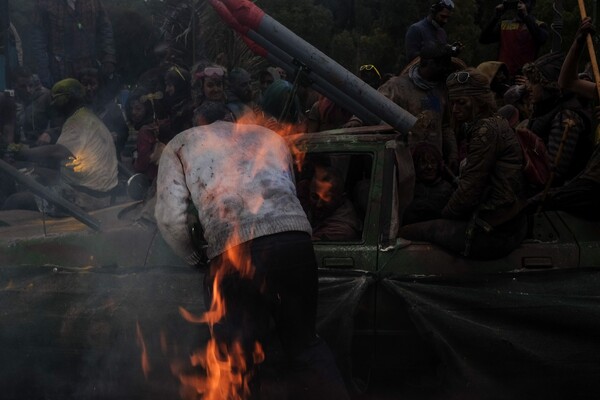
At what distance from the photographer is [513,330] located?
425 cm

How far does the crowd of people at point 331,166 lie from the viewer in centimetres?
375

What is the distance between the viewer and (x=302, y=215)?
3.76 m

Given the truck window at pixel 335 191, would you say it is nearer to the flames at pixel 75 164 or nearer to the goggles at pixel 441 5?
the flames at pixel 75 164

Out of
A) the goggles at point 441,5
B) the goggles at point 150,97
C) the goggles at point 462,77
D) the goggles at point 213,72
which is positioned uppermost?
the goggles at point 441,5

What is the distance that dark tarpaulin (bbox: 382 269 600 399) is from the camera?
13.9 feet

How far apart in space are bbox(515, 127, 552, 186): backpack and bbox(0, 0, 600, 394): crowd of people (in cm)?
1

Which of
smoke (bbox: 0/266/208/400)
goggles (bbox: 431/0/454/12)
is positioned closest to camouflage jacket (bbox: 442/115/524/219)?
smoke (bbox: 0/266/208/400)

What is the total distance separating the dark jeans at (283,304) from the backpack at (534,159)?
1555 millimetres

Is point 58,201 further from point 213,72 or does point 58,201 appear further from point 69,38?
point 69,38

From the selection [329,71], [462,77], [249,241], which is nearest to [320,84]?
[329,71]

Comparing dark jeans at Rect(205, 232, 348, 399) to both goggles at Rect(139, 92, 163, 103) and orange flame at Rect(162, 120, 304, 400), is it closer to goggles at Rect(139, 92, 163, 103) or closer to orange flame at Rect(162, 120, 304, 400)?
orange flame at Rect(162, 120, 304, 400)

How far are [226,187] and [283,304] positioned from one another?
0.58 meters

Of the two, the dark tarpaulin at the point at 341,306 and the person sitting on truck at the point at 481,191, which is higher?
the person sitting on truck at the point at 481,191

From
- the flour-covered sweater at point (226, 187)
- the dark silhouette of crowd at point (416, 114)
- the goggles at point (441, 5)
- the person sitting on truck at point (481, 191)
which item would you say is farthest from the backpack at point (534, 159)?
the goggles at point (441, 5)
